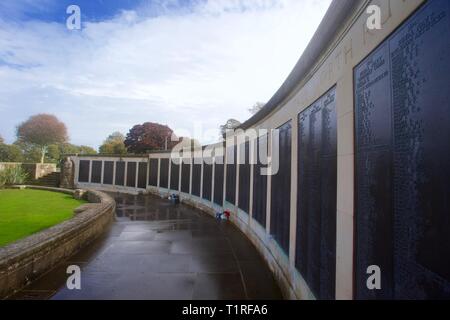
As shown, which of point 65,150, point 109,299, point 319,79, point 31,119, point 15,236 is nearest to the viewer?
point 319,79

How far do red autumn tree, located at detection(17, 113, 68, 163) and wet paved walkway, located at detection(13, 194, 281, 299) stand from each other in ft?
118

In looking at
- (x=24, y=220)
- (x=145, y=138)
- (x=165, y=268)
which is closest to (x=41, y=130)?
(x=145, y=138)

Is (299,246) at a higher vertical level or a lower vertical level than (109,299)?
higher

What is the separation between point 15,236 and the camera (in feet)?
21.0

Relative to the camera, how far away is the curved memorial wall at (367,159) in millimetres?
1555

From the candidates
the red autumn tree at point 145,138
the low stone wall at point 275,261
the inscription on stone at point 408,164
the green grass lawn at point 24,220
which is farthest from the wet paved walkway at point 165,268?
the red autumn tree at point 145,138

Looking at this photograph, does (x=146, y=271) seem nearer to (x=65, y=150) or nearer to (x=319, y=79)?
(x=319, y=79)

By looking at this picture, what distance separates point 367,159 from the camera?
2318 millimetres

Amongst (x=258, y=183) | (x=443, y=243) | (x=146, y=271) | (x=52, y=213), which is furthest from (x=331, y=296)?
(x=52, y=213)

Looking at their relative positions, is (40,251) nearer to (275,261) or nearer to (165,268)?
(165,268)

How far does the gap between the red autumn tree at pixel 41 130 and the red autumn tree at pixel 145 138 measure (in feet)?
33.7

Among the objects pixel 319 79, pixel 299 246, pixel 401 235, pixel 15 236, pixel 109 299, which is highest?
pixel 319 79

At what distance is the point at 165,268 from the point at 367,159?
467cm

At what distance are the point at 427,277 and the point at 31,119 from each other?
46.8m
